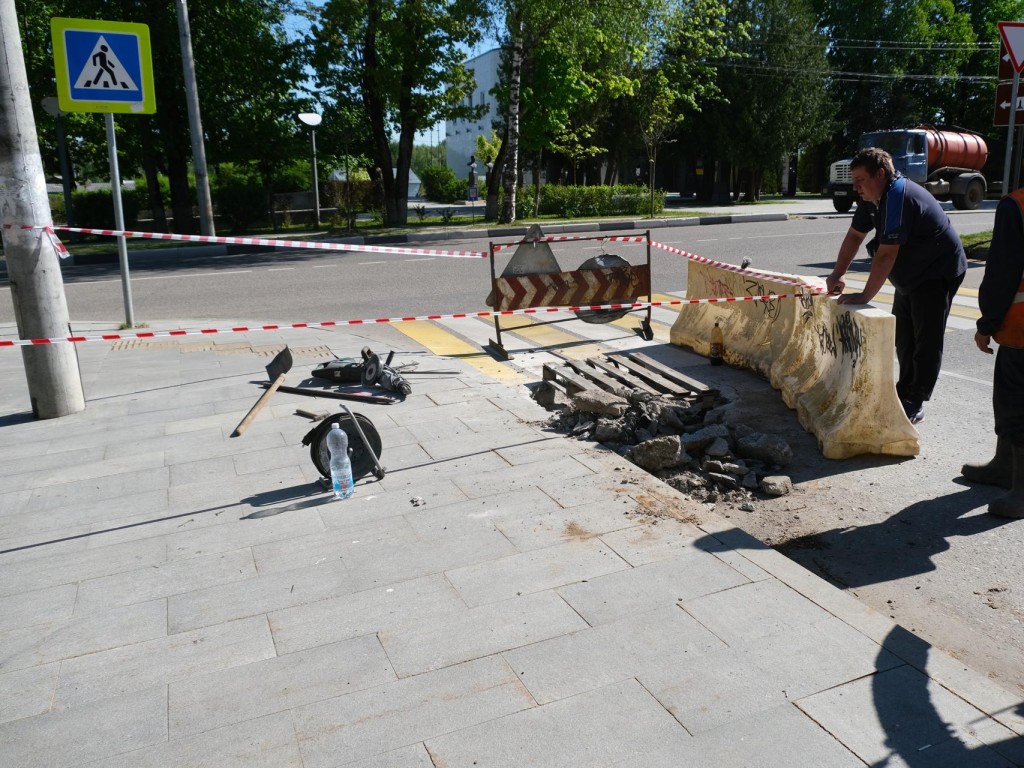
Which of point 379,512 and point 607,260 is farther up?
point 607,260

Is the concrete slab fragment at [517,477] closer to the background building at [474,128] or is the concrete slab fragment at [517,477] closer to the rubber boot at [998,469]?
the rubber boot at [998,469]

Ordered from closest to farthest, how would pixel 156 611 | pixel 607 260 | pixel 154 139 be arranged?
pixel 156 611
pixel 607 260
pixel 154 139

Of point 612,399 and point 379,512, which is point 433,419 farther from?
point 379,512

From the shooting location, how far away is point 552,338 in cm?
938

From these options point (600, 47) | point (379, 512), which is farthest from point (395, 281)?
point (600, 47)

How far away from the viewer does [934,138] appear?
28.6 meters

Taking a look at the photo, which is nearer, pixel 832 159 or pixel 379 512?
pixel 379 512

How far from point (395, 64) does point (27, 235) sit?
20.7 m

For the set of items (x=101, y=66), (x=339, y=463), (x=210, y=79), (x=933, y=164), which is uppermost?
(x=210, y=79)

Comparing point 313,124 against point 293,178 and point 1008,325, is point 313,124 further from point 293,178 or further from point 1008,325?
point 1008,325

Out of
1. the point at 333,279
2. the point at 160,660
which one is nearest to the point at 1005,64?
the point at 333,279

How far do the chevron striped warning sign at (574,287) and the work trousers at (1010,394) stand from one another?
5099mm

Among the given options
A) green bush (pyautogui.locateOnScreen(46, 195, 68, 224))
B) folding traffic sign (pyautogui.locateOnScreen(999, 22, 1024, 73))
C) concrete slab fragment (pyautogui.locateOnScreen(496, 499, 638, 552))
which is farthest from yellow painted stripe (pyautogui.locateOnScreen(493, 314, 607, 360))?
green bush (pyautogui.locateOnScreen(46, 195, 68, 224))

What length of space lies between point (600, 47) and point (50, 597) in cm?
2686
